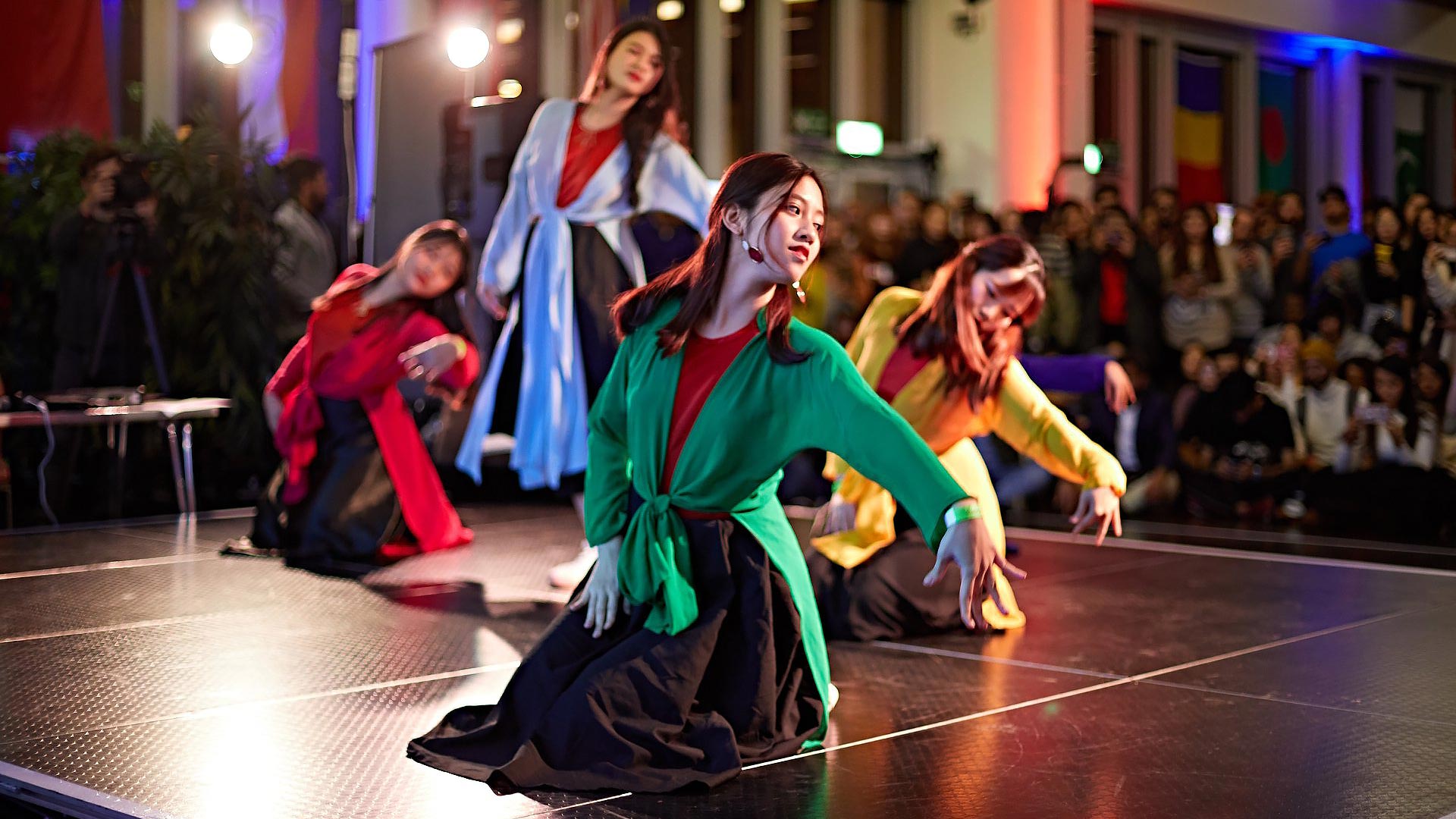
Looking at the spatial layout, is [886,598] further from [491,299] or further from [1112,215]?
[1112,215]

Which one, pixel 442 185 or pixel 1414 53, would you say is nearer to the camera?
pixel 442 185

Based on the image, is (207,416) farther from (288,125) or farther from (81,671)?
(81,671)

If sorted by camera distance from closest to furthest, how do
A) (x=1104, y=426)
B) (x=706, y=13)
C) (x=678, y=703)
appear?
1. (x=678, y=703)
2. (x=1104, y=426)
3. (x=706, y=13)

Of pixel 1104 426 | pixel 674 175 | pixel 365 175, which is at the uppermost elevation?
pixel 365 175

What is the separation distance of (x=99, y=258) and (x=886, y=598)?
473 centimetres

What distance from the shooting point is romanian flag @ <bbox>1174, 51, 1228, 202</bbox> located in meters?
14.5

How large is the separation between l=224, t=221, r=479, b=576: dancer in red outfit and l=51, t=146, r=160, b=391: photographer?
205 cm

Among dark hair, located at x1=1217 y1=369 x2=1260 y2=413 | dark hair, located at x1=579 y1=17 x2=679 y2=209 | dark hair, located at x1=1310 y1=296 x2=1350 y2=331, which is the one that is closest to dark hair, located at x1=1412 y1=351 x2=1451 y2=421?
dark hair, located at x1=1310 y1=296 x2=1350 y2=331

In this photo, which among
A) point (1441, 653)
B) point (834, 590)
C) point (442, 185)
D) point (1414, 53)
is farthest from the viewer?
point (1414, 53)

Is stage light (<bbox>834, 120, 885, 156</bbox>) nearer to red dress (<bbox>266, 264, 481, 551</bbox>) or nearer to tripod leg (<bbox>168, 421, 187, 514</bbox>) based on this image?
tripod leg (<bbox>168, 421, 187, 514</bbox>)

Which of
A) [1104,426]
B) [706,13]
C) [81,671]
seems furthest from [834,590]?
[706,13]

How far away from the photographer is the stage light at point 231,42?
8.66 metres

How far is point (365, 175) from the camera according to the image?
8.55 metres

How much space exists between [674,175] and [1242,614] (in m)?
2.19
